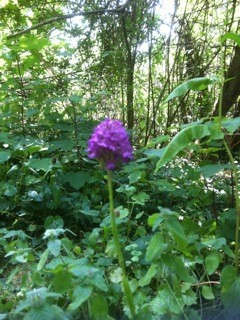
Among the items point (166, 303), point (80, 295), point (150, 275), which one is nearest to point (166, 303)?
point (166, 303)

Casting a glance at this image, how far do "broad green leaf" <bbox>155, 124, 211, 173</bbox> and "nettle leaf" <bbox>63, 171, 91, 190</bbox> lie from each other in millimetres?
1585

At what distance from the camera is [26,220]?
3.19 metres

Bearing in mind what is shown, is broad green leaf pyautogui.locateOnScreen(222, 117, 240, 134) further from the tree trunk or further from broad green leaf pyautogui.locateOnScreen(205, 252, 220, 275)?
the tree trunk

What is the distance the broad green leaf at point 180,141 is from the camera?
6.03 feet

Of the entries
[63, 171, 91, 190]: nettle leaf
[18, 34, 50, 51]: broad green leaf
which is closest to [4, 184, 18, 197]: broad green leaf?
[63, 171, 91, 190]: nettle leaf

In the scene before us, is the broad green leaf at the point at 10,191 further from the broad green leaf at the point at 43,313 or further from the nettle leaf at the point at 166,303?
the broad green leaf at the point at 43,313

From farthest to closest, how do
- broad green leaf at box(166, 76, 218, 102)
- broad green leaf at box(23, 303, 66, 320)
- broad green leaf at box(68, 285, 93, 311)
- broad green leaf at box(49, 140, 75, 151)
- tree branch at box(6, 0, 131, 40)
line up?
tree branch at box(6, 0, 131, 40)
broad green leaf at box(49, 140, 75, 151)
broad green leaf at box(166, 76, 218, 102)
broad green leaf at box(68, 285, 93, 311)
broad green leaf at box(23, 303, 66, 320)

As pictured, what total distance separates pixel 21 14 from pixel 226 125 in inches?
128

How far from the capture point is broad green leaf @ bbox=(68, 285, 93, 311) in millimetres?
1533

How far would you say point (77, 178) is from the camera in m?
3.43

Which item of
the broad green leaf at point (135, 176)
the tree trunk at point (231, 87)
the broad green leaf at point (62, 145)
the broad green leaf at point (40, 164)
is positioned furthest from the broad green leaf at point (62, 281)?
the tree trunk at point (231, 87)

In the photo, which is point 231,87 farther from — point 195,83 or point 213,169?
point 195,83

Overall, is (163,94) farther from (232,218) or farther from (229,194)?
(232,218)

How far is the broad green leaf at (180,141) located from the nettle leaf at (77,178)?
159cm
